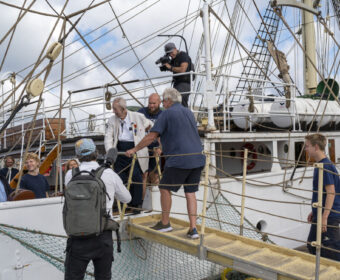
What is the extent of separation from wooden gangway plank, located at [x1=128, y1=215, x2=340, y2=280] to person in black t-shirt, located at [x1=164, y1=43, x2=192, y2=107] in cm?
247

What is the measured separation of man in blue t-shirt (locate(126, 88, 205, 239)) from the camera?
3875mm

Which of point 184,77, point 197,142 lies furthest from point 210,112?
point 197,142

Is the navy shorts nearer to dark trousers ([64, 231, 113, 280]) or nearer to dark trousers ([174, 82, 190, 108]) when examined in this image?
dark trousers ([64, 231, 113, 280])

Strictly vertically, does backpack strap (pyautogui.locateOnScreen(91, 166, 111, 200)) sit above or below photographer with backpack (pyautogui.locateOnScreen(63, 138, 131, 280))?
above

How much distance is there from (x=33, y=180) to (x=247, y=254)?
2847 mm

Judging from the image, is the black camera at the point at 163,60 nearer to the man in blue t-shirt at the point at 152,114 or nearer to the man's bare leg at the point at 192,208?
the man in blue t-shirt at the point at 152,114

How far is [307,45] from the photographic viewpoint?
43.7 feet

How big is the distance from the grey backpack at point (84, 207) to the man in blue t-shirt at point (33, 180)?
2197 mm

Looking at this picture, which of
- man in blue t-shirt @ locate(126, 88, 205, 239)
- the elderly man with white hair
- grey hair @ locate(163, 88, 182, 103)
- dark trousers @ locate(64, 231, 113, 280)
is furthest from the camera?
the elderly man with white hair

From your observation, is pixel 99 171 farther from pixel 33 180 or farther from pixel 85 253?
pixel 33 180

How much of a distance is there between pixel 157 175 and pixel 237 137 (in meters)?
1.68

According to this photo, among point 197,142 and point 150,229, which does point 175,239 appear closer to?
point 150,229

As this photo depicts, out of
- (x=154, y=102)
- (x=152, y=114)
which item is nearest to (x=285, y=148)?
(x=152, y=114)

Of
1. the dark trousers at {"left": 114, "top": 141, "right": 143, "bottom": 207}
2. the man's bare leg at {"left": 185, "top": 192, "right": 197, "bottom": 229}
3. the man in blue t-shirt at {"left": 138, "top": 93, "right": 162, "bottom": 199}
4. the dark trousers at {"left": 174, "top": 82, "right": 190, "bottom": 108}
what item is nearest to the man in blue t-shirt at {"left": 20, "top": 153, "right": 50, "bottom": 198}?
the dark trousers at {"left": 114, "top": 141, "right": 143, "bottom": 207}
